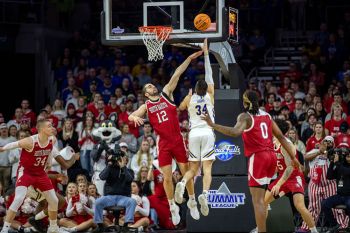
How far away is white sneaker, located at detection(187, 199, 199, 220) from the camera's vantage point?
1622 centimetres

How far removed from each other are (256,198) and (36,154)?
4.16 meters

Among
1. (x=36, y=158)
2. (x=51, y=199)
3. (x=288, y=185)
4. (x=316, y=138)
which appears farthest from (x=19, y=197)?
(x=316, y=138)

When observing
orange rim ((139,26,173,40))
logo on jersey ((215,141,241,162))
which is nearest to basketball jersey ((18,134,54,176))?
orange rim ((139,26,173,40))

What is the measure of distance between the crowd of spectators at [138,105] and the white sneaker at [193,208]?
2948 mm

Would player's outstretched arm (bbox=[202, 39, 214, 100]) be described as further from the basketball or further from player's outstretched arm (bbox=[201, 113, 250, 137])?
player's outstretched arm (bbox=[201, 113, 250, 137])

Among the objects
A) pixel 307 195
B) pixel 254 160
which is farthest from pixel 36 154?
pixel 307 195

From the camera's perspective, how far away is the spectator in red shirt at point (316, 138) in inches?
781

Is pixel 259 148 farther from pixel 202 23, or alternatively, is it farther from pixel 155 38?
pixel 155 38

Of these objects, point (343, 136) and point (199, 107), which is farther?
point (343, 136)

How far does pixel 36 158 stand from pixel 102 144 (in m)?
2.73

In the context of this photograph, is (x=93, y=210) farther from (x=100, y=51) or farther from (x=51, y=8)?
(x=51, y=8)

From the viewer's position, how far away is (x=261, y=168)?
595 inches

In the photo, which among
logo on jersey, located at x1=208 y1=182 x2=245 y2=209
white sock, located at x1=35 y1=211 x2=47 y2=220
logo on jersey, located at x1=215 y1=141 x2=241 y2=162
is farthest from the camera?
white sock, located at x1=35 y1=211 x2=47 y2=220

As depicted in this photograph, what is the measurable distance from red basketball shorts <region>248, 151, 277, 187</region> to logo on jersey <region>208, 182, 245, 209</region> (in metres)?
1.90
